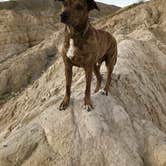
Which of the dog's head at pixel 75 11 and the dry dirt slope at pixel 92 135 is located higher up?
the dog's head at pixel 75 11

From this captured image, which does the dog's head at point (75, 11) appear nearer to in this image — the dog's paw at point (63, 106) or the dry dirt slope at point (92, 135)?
the dog's paw at point (63, 106)

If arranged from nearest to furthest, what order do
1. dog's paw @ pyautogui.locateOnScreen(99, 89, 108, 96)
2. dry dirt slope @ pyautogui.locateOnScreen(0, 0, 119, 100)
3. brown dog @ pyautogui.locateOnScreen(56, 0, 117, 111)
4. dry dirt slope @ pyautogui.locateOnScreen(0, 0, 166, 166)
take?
brown dog @ pyautogui.locateOnScreen(56, 0, 117, 111) < dry dirt slope @ pyautogui.locateOnScreen(0, 0, 166, 166) < dog's paw @ pyautogui.locateOnScreen(99, 89, 108, 96) < dry dirt slope @ pyautogui.locateOnScreen(0, 0, 119, 100)

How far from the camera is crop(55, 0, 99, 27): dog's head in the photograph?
9.92 m

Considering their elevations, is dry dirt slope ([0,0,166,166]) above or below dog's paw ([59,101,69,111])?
below

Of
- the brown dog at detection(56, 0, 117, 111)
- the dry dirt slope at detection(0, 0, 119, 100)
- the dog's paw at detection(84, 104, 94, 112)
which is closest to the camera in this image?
the brown dog at detection(56, 0, 117, 111)

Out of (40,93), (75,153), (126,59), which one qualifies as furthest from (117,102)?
(40,93)

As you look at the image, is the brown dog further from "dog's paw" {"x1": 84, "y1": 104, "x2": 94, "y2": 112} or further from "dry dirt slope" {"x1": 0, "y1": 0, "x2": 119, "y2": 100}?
"dry dirt slope" {"x1": 0, "y1": 0, "x2": 119, "y2": 100}

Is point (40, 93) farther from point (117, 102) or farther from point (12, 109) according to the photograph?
point (117, 102)

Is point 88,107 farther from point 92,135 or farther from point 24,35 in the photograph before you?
point 24,35

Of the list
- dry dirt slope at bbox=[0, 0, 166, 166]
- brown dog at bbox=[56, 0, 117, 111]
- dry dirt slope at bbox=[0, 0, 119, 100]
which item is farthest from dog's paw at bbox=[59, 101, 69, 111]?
dry dirt slope at bbox=[0, 0, 119, 100]

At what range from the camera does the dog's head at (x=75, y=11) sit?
9.92 metres

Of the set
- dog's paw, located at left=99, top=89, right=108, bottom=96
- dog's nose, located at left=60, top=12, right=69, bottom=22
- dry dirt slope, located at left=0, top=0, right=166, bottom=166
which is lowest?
dry dirt slope, located at left=0, top=0, right=166, bottom=166

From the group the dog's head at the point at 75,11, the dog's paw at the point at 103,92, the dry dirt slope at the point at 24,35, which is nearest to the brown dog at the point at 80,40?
the dog's head at the point at 75,11

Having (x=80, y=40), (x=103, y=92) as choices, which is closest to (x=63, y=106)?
(x=103, y=92)
